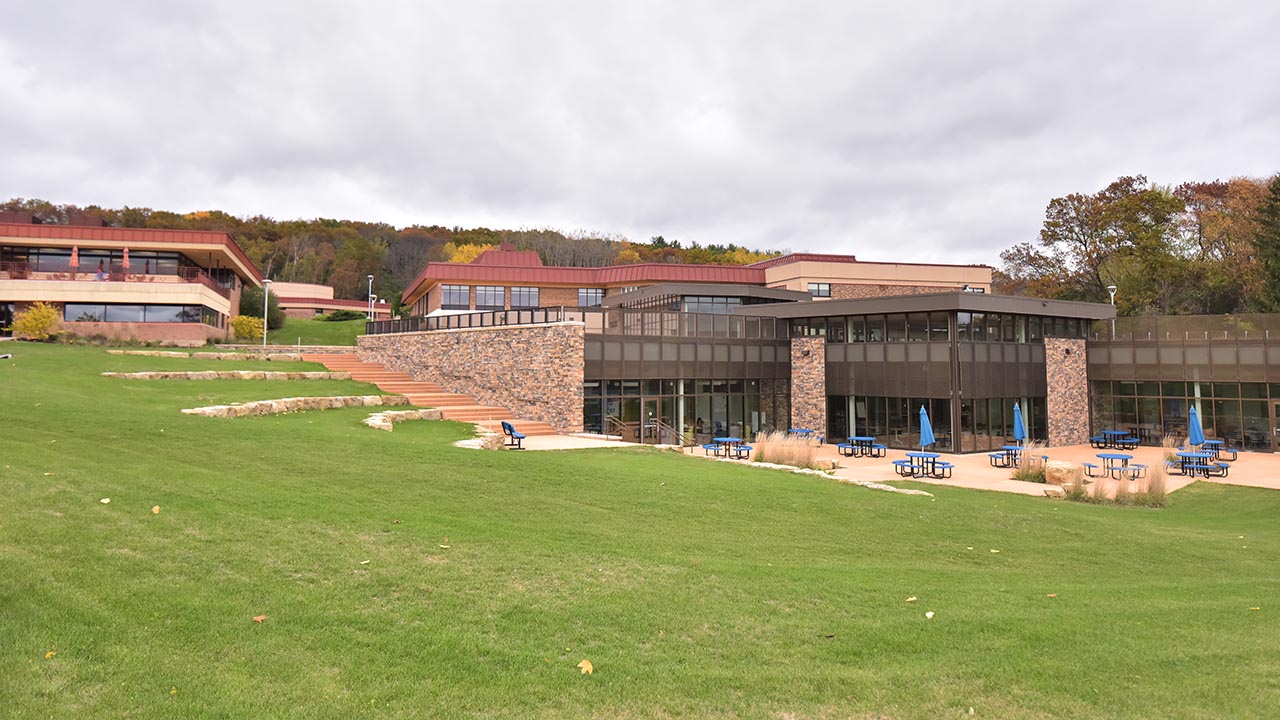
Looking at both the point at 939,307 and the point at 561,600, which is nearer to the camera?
the point at 561,600

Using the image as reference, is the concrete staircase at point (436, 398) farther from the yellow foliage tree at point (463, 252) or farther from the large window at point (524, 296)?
the yellow foliage tree at point (463, 252)

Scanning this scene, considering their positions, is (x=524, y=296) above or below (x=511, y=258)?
below

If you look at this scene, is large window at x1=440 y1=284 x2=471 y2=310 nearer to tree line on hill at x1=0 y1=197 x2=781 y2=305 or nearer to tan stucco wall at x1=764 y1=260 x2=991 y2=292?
tan stucco wall at x1=764 y1=260 x2=991 y2=292

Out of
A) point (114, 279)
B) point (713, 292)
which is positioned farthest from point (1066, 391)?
point (114, 279)

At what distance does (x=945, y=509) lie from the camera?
42.3 ft

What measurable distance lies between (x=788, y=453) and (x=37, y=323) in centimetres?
3567

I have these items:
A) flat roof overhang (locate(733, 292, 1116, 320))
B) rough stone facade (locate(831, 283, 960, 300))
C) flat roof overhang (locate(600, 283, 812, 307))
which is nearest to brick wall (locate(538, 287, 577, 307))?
flat roof overhang (locate(600, 283, 812, 307))

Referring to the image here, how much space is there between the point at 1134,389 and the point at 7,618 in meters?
38.0

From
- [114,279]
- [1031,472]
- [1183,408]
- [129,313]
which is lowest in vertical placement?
[1031,472]

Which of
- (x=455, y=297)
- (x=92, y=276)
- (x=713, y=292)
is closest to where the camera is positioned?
(x=92, y=276)

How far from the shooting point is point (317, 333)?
196 ft

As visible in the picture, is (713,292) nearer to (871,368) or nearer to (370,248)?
(871,368)

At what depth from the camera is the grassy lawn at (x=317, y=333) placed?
179 ft

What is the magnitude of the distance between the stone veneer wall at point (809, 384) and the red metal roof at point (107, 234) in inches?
1411
